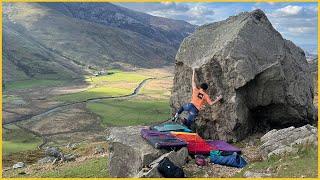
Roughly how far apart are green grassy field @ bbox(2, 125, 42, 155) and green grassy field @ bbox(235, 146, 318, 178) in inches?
3422

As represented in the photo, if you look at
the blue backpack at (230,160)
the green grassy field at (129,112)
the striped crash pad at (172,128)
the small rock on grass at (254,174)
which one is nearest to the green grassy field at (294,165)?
the small rock on grass at (254,174)

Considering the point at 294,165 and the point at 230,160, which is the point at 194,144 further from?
the point at 294,165

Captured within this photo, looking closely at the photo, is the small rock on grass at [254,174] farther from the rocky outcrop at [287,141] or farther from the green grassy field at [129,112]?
the green grassy field at [129,112]

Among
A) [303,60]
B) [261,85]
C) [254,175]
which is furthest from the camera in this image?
[303,60]

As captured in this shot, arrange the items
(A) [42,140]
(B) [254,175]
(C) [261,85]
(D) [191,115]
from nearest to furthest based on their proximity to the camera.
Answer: (B) [254,175]
(D) [191,115]
(C) [261,85]
(A) [42,140]

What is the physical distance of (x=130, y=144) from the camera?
97.3 feet

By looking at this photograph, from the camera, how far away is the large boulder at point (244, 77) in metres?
36.0

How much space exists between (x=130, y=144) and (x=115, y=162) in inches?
71.3

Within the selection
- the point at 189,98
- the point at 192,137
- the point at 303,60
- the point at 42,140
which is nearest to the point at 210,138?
the point at 189,98

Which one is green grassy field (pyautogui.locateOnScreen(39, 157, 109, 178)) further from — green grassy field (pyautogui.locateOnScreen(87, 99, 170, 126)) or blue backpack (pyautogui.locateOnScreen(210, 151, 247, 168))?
green grassy field (pyautogui.locateOnScreen(87, 99, 170, 126))

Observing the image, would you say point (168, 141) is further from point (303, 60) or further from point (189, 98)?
point (303, 60)

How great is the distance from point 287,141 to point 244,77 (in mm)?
7241

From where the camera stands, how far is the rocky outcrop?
A: 28.4 metres

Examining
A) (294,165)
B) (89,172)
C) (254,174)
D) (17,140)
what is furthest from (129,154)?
(17,140)
